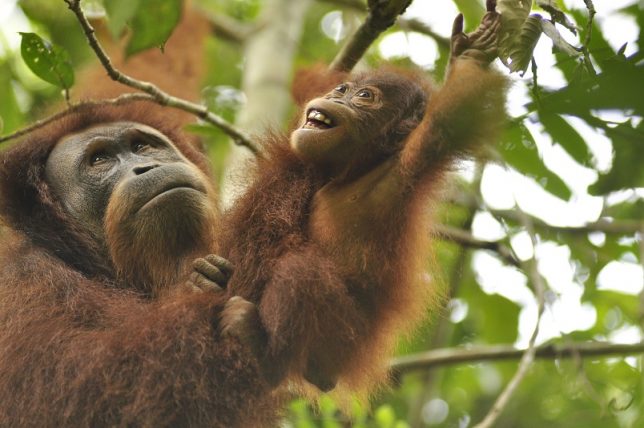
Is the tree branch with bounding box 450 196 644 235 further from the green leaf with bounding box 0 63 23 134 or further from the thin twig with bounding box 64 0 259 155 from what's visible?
the green leaf with bounding box 0 63 23 134

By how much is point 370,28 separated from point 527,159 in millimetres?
945

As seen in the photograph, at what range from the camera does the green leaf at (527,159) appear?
3232mm

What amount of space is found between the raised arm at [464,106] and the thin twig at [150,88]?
110cm

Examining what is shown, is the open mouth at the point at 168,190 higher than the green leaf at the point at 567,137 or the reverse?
the reverse

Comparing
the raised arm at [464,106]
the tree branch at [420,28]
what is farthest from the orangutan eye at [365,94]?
the tree branch at [420,28]

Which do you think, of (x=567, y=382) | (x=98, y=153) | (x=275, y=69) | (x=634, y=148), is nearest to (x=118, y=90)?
(x=275, y=69)

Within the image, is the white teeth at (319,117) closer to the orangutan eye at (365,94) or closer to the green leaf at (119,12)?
the orangutan eye at (365,94)

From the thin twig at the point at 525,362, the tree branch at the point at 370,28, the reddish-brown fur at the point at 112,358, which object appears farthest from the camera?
the thin twig at the point at 525,362

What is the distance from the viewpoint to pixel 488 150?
311cm

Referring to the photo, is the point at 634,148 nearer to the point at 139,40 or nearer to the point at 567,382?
the point at 139,40

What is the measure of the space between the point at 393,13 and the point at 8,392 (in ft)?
7.49

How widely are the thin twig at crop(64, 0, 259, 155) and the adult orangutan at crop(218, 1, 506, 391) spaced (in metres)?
0.56

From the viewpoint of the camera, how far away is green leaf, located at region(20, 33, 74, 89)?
3693 millimetres

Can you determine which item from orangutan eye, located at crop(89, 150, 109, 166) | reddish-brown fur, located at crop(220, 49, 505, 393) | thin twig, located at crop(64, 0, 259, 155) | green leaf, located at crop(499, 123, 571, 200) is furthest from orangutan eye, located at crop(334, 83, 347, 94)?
orangutan eye, located at crop(89, 150, 109, 166)
